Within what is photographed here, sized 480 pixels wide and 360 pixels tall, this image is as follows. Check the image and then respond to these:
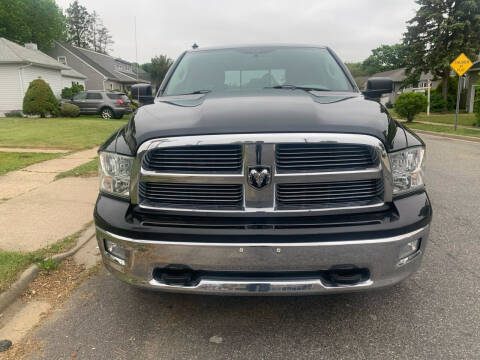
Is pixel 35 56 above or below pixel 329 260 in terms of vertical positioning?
above

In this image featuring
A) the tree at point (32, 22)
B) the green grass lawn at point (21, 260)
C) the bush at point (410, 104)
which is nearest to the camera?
the green grass lawn at point (21, 260)

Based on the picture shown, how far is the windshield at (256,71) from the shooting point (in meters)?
3.48

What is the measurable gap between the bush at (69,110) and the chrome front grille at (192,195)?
74.2ft

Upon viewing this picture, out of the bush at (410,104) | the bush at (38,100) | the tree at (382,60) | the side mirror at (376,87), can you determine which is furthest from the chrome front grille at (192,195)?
the tree at (382,60)

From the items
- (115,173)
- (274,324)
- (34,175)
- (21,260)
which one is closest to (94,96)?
(34,175)

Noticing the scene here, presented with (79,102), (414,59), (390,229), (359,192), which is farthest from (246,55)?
(414,59)

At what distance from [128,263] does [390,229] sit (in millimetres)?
1441

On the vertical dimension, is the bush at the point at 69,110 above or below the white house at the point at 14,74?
below

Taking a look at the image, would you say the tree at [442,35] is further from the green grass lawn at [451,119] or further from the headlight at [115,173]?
the headlight at [115,173]

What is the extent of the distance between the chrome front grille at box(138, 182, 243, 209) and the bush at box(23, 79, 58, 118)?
75.6ft

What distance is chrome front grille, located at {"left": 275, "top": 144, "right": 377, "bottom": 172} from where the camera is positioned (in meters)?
2.12

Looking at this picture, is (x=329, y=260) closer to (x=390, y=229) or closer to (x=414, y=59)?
(x=390, y=229)

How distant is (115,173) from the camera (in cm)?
235

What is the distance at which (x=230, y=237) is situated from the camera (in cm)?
205
